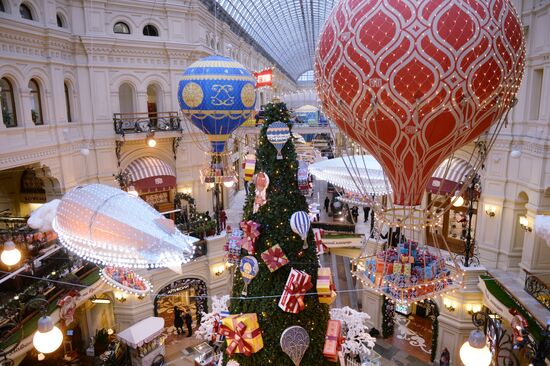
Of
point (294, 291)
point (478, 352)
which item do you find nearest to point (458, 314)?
point (294, 291)

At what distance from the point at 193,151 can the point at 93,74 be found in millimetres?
4486

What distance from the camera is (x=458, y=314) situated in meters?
11.3

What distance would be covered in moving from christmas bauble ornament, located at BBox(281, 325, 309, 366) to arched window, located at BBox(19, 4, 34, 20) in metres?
11.0

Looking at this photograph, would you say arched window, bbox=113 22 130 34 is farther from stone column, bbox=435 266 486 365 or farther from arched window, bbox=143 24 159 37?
A: stone column, bbox=435 266 486 365

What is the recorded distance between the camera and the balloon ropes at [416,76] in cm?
392

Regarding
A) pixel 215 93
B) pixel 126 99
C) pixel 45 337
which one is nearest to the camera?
pixel 45 337

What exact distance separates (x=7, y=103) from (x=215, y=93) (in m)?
5.53

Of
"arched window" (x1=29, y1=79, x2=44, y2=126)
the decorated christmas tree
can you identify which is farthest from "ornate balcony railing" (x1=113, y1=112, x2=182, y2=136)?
the decorated christmas tree

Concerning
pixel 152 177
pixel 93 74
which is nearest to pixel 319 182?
pixel 152 177

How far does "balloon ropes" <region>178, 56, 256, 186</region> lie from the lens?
417 inches

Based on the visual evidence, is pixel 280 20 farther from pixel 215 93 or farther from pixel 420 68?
pixel 420 68

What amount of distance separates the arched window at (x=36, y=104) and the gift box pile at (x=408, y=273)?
1060cm

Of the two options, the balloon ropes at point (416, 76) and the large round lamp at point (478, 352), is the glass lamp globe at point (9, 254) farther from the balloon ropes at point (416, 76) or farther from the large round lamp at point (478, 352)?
the large round lamp at point (478, 352)

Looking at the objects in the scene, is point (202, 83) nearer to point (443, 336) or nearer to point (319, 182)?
point (443, 336)
